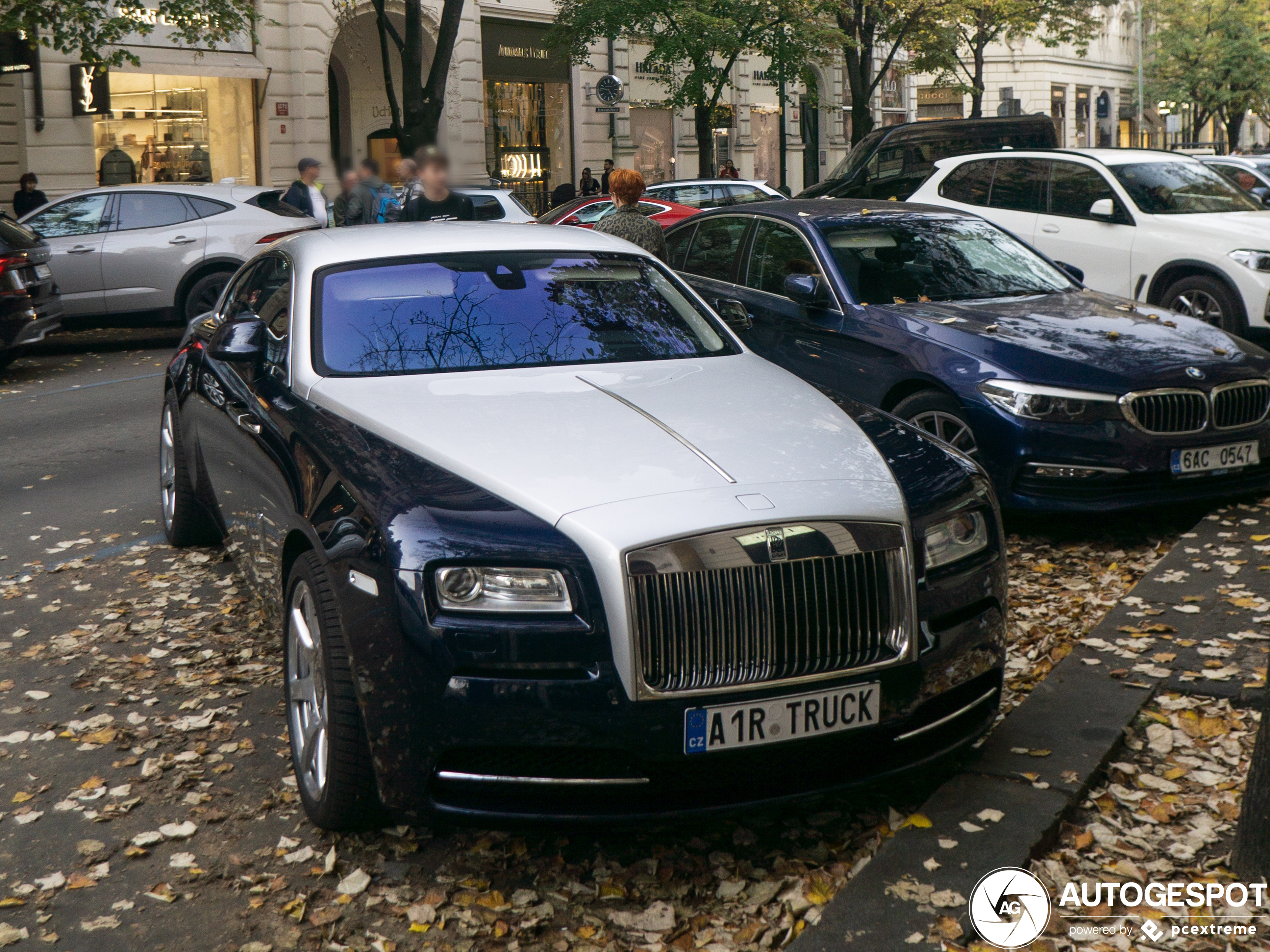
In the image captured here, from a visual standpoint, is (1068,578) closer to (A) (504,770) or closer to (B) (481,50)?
(A) (504,770)

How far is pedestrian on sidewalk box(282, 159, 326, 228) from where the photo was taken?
16.3 m

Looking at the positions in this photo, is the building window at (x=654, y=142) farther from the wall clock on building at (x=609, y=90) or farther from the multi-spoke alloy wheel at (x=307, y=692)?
the multi-spoke alloy wheel at (x=307, y=692)

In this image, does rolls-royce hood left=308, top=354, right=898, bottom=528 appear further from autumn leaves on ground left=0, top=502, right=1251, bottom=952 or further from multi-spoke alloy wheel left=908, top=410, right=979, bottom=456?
multi-spoke alloy wheel left=908, top=410, right=979, bottom=456

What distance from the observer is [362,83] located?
29.1 meters

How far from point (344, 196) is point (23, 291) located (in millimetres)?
3152

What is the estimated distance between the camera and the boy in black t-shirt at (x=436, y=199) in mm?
11273

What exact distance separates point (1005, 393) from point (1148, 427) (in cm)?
66

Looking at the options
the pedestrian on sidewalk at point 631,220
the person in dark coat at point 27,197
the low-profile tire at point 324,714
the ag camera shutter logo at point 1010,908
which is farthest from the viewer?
the person in dark coat at point 27,197

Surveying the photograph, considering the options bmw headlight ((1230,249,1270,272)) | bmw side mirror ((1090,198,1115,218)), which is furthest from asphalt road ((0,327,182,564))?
bmw headlight ((1230,249,1270,272))

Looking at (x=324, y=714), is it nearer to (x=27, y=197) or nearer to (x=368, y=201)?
(x=368, y=201)

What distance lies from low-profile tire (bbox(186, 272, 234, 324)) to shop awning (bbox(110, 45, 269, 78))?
9.33 metres

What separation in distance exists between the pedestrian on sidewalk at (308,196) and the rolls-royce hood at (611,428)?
12292 mm

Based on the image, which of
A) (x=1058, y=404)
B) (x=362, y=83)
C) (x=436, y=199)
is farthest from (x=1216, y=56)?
(x=1058, y=404)

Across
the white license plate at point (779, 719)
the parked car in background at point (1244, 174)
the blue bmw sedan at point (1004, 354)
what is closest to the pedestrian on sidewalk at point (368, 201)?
the blue bmw sedan at point (1004, 354)
